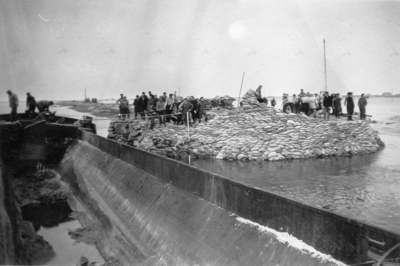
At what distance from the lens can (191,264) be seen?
5.48 metres

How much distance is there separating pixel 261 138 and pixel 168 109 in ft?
23.1

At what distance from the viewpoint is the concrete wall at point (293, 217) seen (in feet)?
11.2

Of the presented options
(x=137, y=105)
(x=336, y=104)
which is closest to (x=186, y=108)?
(x=137, y=105)

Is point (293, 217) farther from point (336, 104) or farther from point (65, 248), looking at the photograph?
point (336, 104)

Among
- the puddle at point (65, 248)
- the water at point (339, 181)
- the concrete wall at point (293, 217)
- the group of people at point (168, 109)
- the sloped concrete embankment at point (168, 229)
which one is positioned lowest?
the puddle at point (65, 248)

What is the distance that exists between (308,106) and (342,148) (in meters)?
5.03

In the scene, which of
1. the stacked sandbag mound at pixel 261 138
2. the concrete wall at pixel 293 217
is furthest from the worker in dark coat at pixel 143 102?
the concrete wall at pixel 293 217

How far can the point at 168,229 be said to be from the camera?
22.1ft

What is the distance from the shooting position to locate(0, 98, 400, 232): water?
9820 millimetres

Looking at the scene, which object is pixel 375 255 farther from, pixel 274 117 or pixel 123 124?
pixel 123 124

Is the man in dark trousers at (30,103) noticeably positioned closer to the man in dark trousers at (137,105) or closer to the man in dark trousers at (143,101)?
the man in dark trousers at (137,105)

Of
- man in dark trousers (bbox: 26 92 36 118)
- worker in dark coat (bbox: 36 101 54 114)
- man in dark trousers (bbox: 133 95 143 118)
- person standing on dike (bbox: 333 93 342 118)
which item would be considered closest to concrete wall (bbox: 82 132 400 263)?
man in dark trousers (bbox: 133 95 143 118)

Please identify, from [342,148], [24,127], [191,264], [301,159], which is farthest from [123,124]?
[191,264]

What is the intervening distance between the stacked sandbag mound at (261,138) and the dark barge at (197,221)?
23.0 ft
